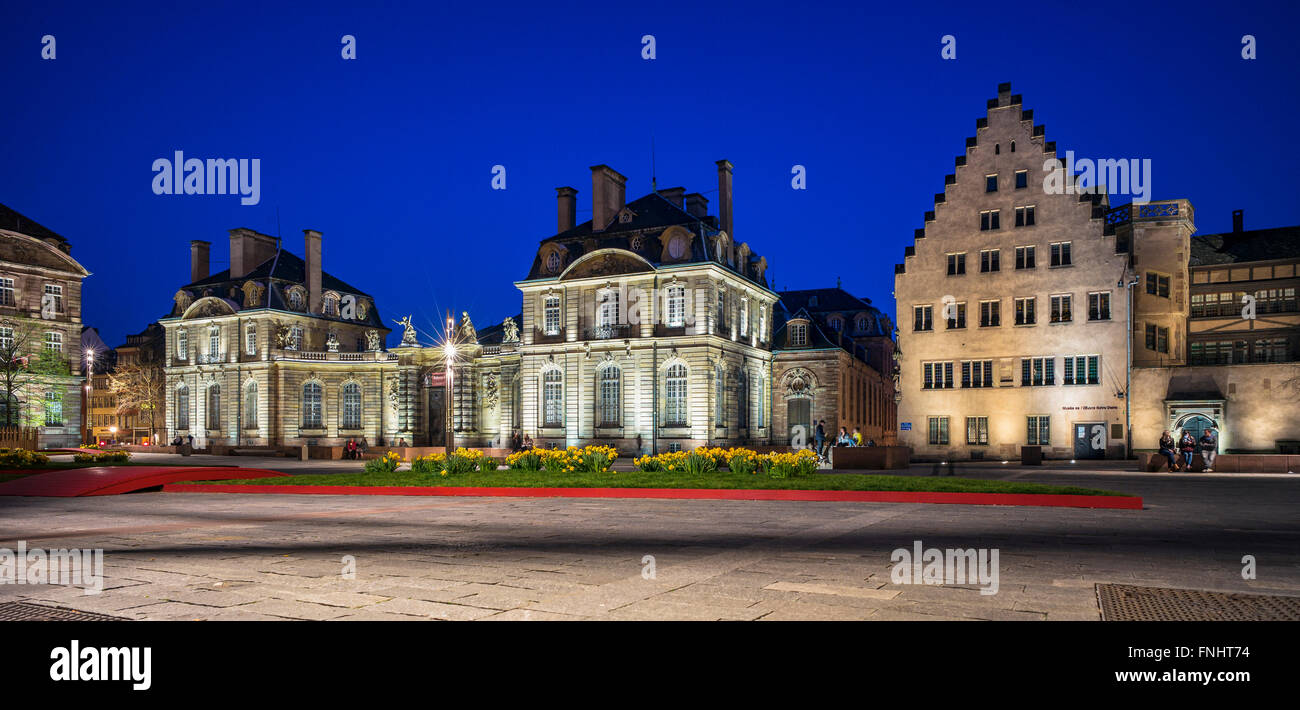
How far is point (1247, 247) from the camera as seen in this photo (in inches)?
2318

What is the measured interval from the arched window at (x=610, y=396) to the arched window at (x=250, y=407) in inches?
1242

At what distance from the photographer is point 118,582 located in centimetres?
968

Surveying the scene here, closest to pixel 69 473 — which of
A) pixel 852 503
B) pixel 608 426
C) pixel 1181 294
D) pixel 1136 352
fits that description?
pixel 852 503

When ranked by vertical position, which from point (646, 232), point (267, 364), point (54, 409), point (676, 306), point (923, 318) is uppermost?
point (646, 232)

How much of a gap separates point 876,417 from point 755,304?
72.2 ft

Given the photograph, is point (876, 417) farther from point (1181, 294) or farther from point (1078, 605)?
point (1078, 605)

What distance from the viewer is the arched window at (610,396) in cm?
5791

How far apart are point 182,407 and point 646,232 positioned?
45.5 meters

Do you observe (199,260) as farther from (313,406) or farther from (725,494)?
(725,494)

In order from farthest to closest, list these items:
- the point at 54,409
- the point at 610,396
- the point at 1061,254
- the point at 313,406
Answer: the point at 313,406
the point at 54,409
the point at 610,396
the point at 1061,254

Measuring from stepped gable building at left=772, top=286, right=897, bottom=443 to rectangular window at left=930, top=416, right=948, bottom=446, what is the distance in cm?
1462

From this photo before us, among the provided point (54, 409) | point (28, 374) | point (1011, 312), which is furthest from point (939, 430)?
point (54, 409)

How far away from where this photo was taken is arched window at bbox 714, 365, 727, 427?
56.8m

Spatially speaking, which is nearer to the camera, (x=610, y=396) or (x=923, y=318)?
(x=923, y=318)
